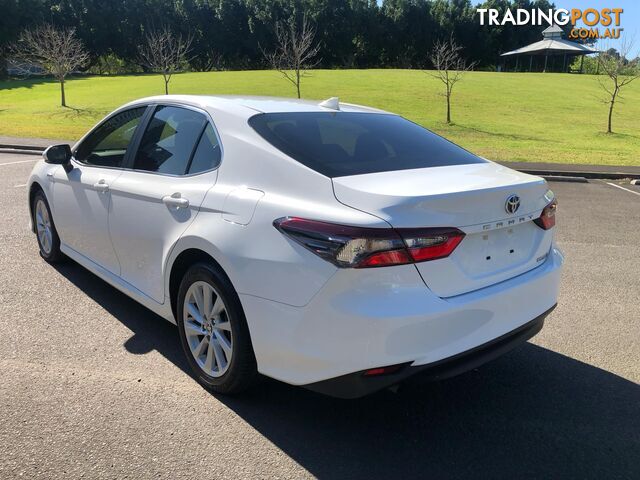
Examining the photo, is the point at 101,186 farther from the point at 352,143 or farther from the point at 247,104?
the point at 352,143

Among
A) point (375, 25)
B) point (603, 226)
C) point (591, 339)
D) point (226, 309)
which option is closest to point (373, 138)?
point (226, 309)

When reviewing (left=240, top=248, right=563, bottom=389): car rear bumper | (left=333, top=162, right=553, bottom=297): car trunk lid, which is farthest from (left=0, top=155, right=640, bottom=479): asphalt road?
(left=333, top=162, right=553, bottom=297): car trunk lid

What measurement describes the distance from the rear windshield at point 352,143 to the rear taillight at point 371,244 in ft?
1.30

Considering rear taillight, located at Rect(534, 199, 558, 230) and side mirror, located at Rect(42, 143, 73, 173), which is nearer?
rear taillight, located at Rect(534, 199, 558, 230)

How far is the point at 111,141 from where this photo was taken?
4.10 meters

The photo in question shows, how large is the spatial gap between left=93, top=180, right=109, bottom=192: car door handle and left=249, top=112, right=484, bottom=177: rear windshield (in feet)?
4.45

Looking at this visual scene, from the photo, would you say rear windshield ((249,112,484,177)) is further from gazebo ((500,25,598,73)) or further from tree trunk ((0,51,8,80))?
tree trunk ((0,51,8,80))

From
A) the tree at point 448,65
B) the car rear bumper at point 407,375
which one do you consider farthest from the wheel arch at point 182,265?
the tree at point 448,65

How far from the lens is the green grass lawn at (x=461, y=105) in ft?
71.1

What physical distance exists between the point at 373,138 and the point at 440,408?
1611 mm

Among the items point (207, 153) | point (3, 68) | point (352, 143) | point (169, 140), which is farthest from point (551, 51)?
point (207, 153)

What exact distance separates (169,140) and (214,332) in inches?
51.8

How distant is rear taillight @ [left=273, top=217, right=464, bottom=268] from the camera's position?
2.20m

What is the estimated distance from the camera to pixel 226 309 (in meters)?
2.71
